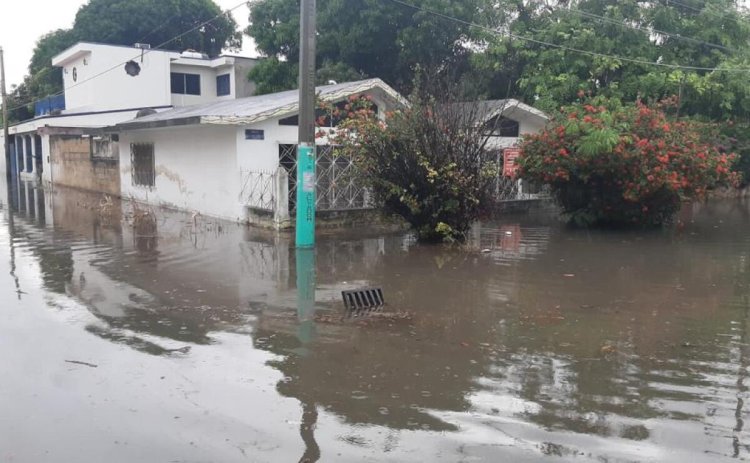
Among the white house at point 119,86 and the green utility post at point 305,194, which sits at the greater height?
the white house at point 119,86

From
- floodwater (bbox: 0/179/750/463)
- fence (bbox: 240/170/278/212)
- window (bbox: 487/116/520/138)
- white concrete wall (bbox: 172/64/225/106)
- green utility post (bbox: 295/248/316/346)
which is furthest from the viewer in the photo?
white concrete wall (bbox: 172/64/225/106)

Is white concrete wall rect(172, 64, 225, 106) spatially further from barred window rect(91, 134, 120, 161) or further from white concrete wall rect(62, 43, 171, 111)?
barred window rect(91, 134, 120, 161)

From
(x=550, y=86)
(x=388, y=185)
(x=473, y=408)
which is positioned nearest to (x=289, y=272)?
(x=388, y=185)

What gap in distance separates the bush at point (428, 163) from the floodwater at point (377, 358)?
113 cm

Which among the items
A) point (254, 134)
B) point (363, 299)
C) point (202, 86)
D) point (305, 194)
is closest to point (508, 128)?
point (254, 134)

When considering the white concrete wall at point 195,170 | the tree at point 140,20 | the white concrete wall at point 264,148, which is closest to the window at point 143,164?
the white concrete wall at point 195,170

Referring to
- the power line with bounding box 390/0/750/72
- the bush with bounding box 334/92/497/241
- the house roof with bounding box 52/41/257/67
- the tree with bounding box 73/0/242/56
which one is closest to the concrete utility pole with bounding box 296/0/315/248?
the bush with bounding box 334/92/497/241

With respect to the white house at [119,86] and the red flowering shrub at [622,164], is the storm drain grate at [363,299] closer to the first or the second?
the red flowering shrub at [622,164]

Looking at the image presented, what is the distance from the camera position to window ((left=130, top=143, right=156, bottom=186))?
818 inches

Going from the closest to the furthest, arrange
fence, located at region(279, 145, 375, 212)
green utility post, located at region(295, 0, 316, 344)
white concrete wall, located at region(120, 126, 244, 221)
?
green utility post, located at region(295, 0, 316, 344) → fence, located at region(279, 145, 375, 212) → white concrete wall, located at region(120, 126, 244, 221)

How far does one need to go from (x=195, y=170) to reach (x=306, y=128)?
7010 mm

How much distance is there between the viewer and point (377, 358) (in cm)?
596

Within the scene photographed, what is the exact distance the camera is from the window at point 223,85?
1439 inches

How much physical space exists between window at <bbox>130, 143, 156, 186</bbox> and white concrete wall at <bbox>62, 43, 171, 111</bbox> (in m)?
13.6
